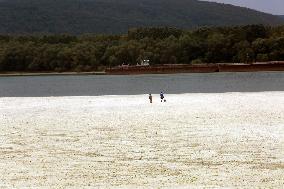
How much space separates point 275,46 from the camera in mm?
100938

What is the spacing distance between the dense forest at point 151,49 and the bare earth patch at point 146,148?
255 feet

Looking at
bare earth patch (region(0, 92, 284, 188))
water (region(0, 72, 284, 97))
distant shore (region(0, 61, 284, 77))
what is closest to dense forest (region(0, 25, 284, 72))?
distant shore (region(0, 61, 284, 77))

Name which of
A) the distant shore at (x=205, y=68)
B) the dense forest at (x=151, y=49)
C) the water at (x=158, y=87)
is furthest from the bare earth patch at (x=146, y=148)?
the dense forest at (x=151, y=49)

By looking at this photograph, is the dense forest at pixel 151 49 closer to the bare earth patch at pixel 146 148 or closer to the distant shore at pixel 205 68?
the distant shore at pixel 205 68

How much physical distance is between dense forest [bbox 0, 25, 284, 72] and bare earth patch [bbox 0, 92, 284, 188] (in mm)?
77656

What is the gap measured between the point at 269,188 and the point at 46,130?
1081 cm

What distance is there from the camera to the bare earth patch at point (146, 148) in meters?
12.3

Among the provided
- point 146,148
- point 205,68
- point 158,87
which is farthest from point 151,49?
point 146,148

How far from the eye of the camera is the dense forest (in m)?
106

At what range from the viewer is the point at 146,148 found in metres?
16.2

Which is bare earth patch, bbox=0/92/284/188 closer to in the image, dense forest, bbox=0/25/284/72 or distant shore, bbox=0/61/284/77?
distant shore, bbox=0/61/284/77

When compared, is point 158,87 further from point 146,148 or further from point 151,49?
point 151,49

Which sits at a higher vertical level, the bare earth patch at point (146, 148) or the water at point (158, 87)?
the bare earth patch at point (146, 148)

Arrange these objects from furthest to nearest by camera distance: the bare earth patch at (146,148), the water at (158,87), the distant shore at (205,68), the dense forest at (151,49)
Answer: the dense forest at (151,49), the distant shore at (205,68), the water at (158,87), the bare earth patch at (146,148)
